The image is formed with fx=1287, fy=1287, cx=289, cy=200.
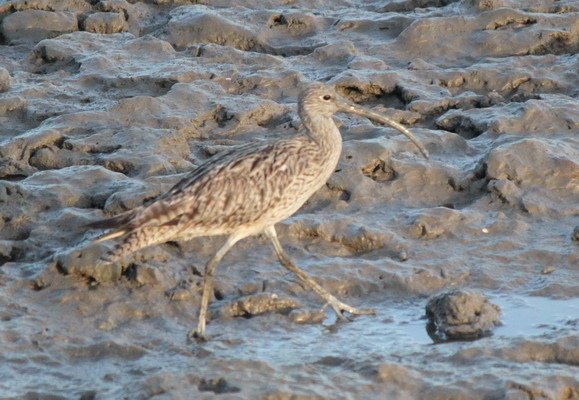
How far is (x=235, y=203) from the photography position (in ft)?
26.5

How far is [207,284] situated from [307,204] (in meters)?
1.80

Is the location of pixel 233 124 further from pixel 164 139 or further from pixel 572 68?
pixel 572 68

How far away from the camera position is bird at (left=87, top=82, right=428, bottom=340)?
782 centimetres

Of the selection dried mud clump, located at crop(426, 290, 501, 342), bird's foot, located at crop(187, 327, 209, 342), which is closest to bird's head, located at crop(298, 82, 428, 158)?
dried mud clump, located at crop(426, 290, 501, 342)

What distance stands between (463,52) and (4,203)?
503cm

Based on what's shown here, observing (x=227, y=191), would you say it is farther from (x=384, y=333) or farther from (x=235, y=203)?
(x=384, y=333)

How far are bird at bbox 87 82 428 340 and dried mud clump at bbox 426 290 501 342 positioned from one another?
51cm

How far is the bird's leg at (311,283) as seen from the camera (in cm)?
825

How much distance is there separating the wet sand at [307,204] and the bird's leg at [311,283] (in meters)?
0.11

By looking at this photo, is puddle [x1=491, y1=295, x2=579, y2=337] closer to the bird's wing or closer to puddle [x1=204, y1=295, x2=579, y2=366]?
puddle [x1=204, y1=295, x2=579, y2=366]

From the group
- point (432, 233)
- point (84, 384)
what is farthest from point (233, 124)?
point (84, 384)

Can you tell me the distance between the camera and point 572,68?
38.9ft

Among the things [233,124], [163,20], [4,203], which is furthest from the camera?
[163,20]

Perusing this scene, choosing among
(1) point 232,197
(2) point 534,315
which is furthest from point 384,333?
(1) point 232,197
